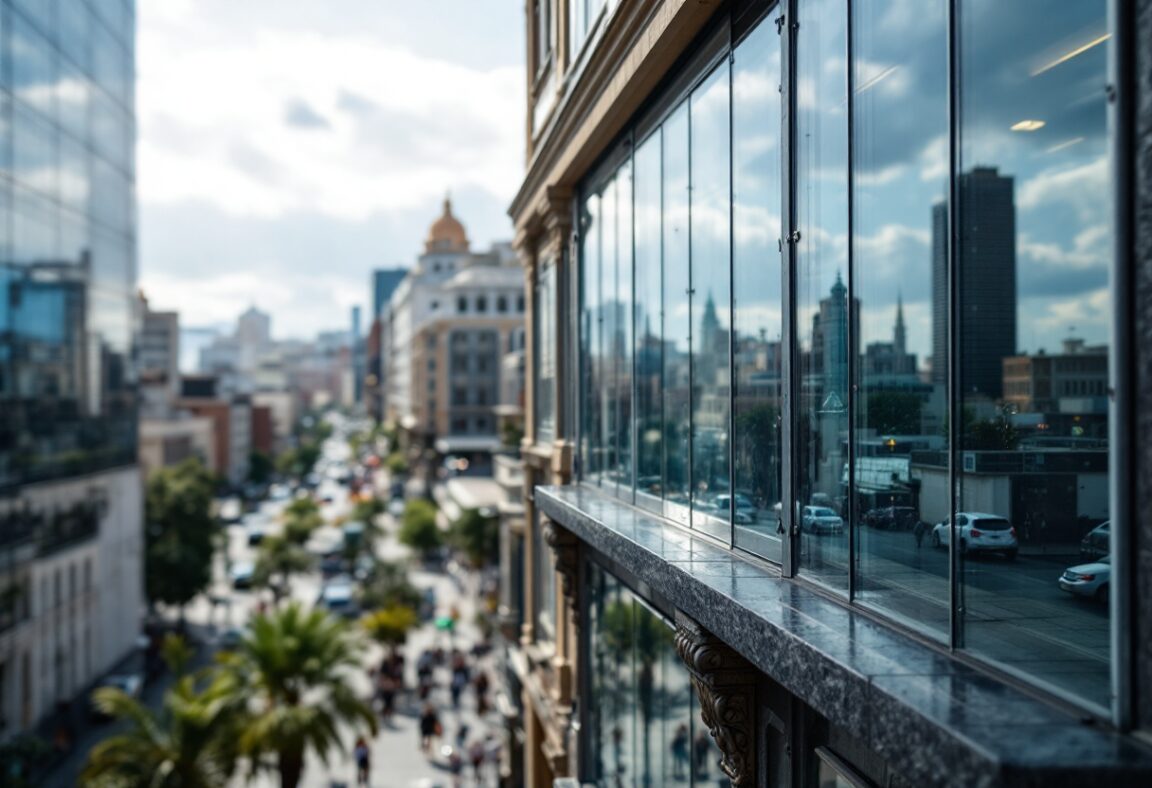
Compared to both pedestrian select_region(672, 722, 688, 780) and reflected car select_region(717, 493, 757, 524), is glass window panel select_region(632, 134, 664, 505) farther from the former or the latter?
pedestrian select_region(672, 722, 688, 780)

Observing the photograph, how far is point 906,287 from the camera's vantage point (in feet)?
15.3

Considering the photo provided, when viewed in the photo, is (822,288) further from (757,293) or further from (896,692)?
(896,692)

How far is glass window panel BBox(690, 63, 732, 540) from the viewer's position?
7.28 metres

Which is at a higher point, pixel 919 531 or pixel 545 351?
pixel 545 351

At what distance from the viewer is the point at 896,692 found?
3652 mm

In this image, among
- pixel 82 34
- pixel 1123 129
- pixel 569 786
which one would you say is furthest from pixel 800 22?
pixel 82 34

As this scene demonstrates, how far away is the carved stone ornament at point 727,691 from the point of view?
597 centimetres

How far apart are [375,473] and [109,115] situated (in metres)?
92.2

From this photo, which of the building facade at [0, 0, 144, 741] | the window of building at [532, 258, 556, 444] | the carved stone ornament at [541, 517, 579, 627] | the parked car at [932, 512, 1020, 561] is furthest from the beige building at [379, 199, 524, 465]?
the parked car at [932, 512, 1020, 561]

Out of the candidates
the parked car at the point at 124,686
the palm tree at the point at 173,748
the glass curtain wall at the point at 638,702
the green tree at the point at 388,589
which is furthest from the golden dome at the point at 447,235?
the glass curtain wall at the point at 638,702

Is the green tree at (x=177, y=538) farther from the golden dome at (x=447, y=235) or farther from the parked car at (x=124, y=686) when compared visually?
the golden dome at (x=447, y=235)

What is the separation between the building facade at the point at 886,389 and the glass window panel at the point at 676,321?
0.04m

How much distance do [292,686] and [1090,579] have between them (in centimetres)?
2067

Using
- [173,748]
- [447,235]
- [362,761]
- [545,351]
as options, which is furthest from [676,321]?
[447,235]
